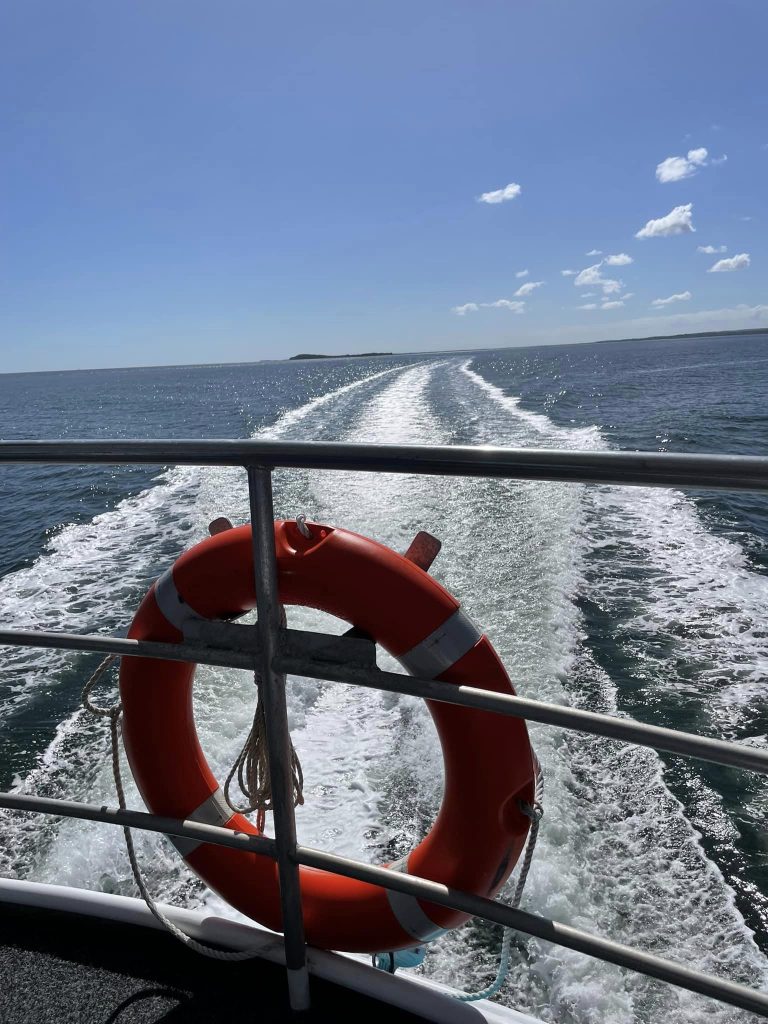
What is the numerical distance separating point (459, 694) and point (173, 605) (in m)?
0.47

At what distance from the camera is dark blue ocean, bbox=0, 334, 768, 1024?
2.14 meters

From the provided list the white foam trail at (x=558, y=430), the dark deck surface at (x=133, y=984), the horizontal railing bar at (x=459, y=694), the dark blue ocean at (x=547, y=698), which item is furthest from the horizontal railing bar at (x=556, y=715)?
the white foam trail at (x=558, y=430)

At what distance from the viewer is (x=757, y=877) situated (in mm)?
2365

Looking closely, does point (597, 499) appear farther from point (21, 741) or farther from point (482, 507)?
point (21, 741)

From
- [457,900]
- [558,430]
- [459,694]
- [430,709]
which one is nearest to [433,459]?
[459,694]

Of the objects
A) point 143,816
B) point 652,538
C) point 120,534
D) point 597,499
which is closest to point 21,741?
point 143,816

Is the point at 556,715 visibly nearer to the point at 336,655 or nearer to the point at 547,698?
the point at 336,655

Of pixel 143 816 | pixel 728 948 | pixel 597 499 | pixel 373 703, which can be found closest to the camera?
pixel 143 816

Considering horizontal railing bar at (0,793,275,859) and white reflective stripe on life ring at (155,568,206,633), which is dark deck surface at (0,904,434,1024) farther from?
white reflective stripe on life ring at (155,568,206,633)

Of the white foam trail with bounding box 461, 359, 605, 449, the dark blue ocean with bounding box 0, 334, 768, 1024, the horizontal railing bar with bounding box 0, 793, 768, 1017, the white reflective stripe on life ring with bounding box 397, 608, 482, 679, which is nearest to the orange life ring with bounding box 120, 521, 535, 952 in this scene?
the white reflective stripe on life ring with bounding box 397, 608, 482, 679

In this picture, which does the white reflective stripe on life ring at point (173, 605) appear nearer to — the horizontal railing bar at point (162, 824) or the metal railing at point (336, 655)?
the metal railing at point (336, 655)

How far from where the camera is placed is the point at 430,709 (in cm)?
100

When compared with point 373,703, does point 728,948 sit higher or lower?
lower

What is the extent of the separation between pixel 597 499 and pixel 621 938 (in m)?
5.51
